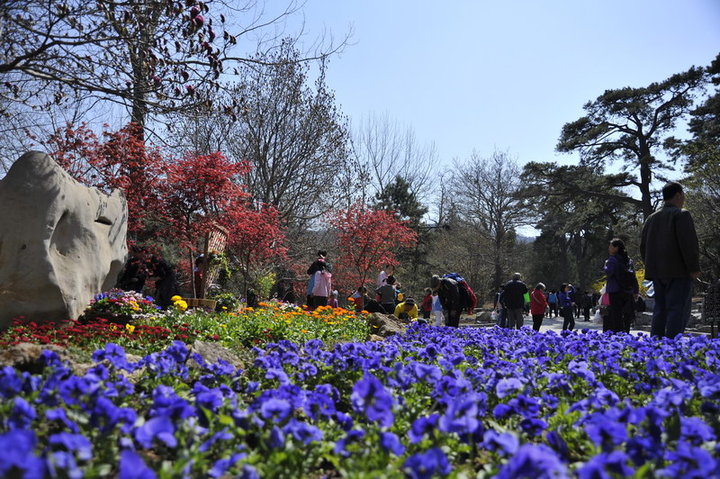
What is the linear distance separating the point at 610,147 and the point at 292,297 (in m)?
17.5

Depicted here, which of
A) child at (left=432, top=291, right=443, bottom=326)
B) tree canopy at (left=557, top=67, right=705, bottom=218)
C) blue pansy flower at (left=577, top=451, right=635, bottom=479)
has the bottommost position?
blue pansy flower at (left=577, top=451, right=635, bottom=479)

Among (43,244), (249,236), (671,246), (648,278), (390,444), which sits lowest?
(390,444)

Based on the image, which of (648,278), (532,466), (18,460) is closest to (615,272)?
(648,278)

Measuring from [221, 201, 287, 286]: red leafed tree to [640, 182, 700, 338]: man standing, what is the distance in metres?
8.14

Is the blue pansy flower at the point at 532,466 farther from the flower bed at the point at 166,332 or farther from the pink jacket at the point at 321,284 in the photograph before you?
the pink jacket at the point at 321,284

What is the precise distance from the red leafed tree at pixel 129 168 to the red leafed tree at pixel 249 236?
1.60 meters

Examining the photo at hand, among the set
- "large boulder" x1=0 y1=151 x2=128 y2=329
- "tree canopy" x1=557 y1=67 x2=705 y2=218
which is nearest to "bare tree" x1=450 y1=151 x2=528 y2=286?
"tree canopy" x1=557 y1=67 x2=705 y2=218

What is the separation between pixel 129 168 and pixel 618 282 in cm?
961

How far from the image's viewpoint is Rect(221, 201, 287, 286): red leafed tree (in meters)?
12.1

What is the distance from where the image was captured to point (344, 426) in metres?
2.62

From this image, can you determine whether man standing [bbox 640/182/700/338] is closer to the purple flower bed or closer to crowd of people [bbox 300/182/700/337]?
crowd of people [bbox 300/182/700/337]

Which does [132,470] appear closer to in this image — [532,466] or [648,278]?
[532,466]

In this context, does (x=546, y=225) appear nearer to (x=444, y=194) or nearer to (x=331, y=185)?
(x=444, y=194)

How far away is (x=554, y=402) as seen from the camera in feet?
10.1
